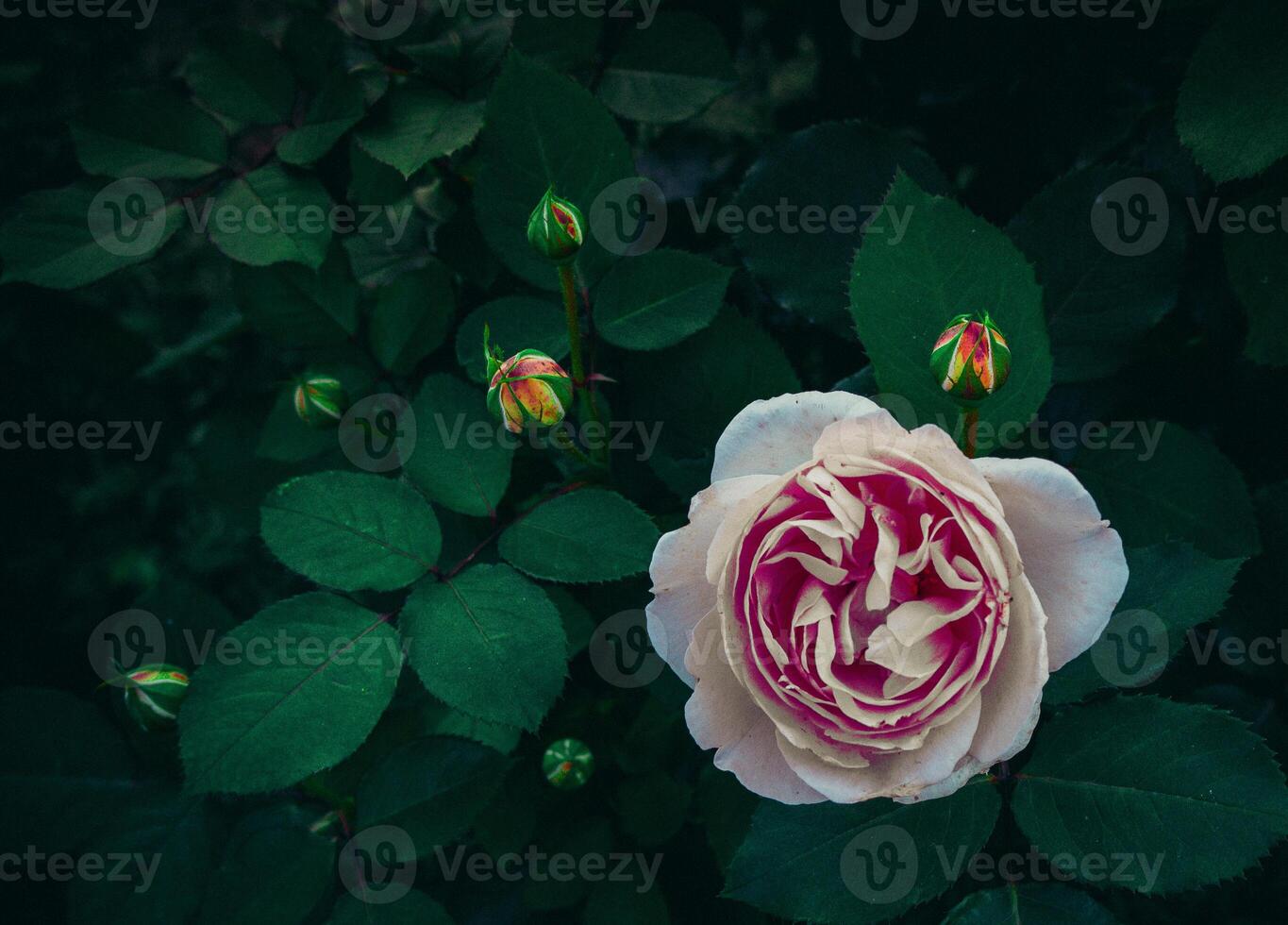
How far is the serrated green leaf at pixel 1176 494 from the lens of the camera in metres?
0.97

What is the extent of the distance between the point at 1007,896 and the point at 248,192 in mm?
1106

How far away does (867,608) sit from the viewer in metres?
0.70

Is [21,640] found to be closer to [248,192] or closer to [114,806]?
[114,806]

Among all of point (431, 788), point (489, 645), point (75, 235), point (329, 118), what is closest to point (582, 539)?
point (489, 645)

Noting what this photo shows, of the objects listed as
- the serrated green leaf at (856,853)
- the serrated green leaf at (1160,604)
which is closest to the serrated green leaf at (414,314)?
the serrated green leaf at (856,853)

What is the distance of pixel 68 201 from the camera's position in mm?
1120

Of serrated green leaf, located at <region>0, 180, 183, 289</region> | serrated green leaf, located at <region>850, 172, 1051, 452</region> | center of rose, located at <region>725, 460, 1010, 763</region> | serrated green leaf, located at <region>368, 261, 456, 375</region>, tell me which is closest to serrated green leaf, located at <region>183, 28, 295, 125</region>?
serrated green leaf, located at <region>0, 180, 183, 289</region>

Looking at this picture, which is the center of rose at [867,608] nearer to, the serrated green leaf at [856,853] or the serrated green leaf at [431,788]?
the serrated green leaf at [856,853]

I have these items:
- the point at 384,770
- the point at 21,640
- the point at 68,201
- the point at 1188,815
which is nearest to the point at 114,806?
the point at 384,770

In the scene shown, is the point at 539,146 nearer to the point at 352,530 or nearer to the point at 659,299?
the point at 659,299

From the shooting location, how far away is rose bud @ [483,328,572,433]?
852mm

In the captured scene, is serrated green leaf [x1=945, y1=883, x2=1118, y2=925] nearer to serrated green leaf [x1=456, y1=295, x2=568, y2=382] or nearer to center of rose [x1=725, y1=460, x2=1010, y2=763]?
center of rose [x1=725, y1=460, x2=1010, y2=763]

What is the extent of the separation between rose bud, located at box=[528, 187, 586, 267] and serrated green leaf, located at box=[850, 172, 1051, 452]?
10.5 inches

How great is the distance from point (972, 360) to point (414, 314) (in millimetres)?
708
